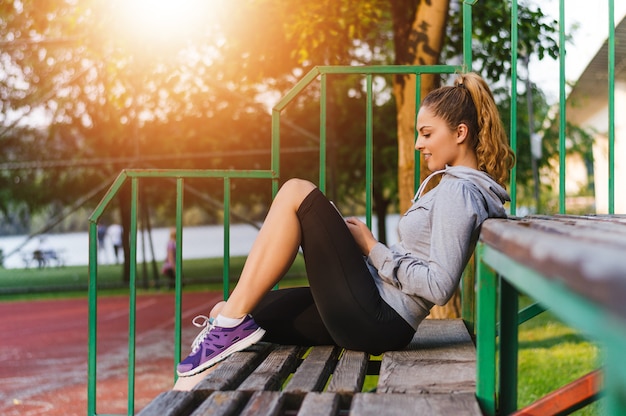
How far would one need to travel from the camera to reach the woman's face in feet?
8.39

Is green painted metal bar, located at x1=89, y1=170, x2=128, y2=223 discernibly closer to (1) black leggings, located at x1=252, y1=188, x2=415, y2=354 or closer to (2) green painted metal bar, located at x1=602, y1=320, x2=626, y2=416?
(1) black leggings, located at x1=252, y1=188, x2=415, y2=354

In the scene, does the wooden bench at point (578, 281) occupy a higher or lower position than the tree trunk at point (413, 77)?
lower

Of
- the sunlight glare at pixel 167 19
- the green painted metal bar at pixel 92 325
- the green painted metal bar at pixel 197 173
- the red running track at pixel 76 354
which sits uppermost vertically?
the sunlight glare at pixel 167 19

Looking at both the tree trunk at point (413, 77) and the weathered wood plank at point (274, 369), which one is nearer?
the weathered wood plank at point (274, 369)

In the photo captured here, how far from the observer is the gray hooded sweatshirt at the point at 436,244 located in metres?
2.26

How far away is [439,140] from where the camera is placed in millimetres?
2562

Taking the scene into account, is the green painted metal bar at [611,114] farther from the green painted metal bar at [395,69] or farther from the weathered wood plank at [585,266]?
the weathered wood plank at [585,266]

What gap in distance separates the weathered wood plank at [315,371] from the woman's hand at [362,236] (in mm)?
318

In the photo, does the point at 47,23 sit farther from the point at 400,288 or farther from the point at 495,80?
the point at 400,288

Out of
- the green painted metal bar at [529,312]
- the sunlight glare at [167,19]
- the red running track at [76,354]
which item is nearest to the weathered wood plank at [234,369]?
the green painted metal bar at [529,312]

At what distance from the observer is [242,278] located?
236 cm

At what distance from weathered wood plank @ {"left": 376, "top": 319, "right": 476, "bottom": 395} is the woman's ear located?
620 mm

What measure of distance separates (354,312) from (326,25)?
537 centimetres

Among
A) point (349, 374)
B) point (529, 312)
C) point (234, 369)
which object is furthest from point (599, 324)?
point (529, 312)
